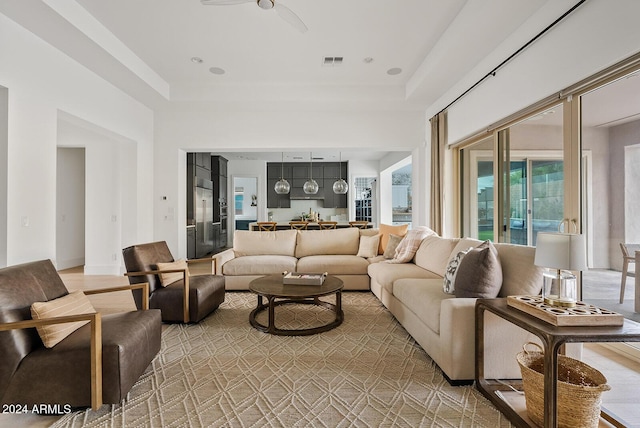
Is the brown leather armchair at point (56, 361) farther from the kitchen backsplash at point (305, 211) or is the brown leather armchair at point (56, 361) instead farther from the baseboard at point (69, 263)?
the kitchen backsplash at point (305, 211)

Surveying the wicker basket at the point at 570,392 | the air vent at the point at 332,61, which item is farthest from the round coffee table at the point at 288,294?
the air vent at the point at 332,61

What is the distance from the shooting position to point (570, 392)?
1.59m

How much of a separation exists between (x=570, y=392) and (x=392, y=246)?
2931mm

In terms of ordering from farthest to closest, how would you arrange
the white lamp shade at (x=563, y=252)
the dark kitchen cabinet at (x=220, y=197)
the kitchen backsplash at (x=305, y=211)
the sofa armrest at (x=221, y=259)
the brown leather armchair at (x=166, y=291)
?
the kitchen backsplash at (x=305, y=211) → the dark kitchen cabinet at (x=220, y=197) → the sofa armrest at (x=221, y=259) → the brown leather armchair at (x=166, y=291) → the white lamp shade at (x=563, y=252)

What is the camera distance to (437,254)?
11.6 ft

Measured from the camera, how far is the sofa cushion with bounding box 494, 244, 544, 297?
7.44 feet

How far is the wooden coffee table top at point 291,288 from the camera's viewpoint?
2.97 metres

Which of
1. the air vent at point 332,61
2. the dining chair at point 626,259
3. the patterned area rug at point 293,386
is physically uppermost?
the air vent at point 332,61

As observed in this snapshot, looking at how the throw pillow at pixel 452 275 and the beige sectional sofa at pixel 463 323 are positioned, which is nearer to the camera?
the beige sectional sofa at pixel 463 323

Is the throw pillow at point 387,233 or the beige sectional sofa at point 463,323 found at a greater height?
the throw pillow at point 387,233

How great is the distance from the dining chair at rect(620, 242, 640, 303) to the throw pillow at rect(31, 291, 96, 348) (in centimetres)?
402

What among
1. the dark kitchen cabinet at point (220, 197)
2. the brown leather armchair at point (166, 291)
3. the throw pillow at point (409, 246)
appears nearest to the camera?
the brown leather armchair at point (166, 291)

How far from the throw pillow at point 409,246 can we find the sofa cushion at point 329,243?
0.94m

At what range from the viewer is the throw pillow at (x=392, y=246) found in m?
4.45
